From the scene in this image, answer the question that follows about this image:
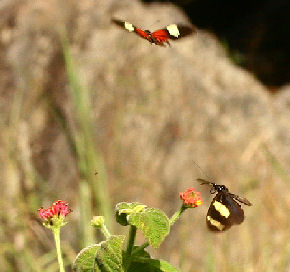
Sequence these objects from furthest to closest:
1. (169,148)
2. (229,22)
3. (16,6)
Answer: (229,22)
(16,6)
(169,148)

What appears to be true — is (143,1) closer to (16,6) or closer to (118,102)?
(16,6)

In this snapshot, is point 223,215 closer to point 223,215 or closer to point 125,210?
point 223,215

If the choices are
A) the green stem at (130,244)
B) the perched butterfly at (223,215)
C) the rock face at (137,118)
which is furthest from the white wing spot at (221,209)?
the rock face at (137,118)

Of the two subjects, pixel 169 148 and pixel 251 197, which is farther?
pixel 169 148

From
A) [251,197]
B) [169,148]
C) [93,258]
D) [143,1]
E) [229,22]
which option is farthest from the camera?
[229,22]

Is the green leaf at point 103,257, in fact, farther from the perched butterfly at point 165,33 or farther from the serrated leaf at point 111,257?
the perched butterfly at point 165,33

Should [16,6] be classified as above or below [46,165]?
above

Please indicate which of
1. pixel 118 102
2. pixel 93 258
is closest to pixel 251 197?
pixel 118 102
